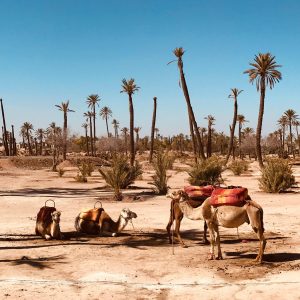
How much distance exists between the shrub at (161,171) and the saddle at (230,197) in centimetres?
1188

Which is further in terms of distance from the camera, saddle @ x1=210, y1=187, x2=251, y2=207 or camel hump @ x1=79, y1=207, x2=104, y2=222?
camel hump @ x1=79, y1=207, x2=104, y2=222

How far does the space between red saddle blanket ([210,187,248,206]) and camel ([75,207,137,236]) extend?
289 centimetres

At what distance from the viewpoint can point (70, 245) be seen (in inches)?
379

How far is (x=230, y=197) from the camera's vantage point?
806cm

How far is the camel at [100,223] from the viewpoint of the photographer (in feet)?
34.9

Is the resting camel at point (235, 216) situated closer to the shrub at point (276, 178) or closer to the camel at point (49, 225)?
the camel at point (49, 225)

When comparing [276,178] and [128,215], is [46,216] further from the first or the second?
[276,178]

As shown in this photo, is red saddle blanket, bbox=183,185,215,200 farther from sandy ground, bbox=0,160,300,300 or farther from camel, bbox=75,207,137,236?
camel, bbox=75,207,137,236

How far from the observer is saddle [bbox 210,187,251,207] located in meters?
7.99

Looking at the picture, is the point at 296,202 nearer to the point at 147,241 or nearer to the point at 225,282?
the point at 147,241

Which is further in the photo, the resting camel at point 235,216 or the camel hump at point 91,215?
the camel hump at point 91,215

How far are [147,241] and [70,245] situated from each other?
1.83 metres

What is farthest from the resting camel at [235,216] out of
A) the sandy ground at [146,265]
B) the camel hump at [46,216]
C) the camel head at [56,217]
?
the camel hump at [46,216]

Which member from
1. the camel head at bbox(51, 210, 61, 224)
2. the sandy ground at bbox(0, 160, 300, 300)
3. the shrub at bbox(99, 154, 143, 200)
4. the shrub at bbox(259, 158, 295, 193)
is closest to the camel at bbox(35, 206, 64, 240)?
the camel head at bbox(51, 210, 61, 224)
